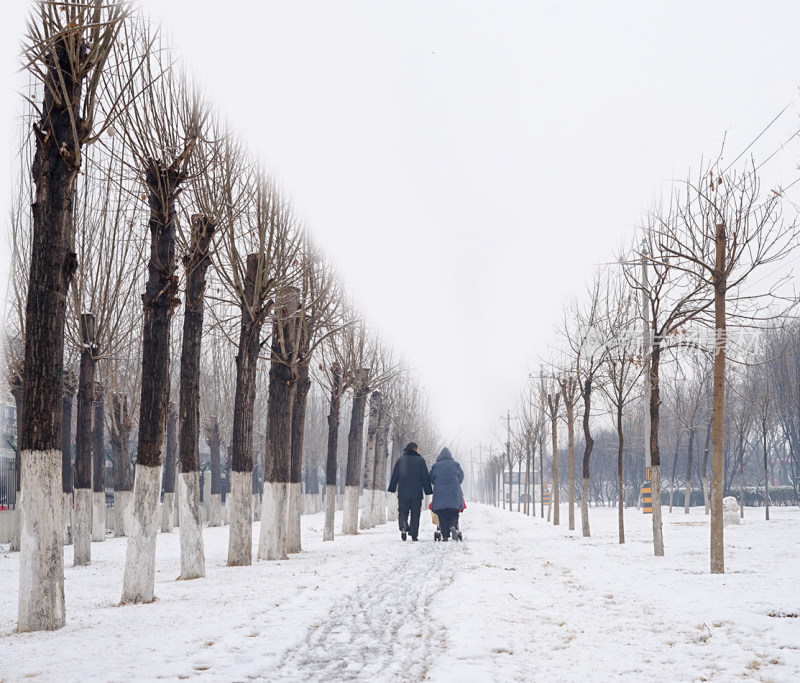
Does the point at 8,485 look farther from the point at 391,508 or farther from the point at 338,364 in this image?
the point at 391,508

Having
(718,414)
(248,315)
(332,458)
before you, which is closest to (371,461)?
(332,458)

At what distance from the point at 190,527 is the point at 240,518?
1.56 metres

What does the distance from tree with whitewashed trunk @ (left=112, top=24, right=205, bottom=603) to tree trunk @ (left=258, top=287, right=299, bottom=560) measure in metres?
4.11

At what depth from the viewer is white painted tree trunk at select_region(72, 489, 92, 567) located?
1596cm

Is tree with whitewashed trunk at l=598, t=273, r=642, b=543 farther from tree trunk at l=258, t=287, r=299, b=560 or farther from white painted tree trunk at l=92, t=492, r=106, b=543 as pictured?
white painted tree trunk at l=92, t=492, r=106, b=543

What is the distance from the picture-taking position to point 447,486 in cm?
1875

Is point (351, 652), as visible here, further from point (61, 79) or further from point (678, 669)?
point (61, 79)

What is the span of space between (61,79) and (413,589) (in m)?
6.71

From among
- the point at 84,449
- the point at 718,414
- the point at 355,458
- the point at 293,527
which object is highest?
the point at 718,414

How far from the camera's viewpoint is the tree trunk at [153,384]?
930cm

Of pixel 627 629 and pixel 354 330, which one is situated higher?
pixel 354 330

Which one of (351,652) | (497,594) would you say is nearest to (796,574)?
(497,594)

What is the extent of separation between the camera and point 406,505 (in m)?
20.0

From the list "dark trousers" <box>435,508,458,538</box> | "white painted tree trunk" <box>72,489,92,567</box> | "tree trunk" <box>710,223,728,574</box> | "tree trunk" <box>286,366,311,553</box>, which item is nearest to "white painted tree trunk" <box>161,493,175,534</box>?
"tree trunk" <box>286,366,311,553</box>
